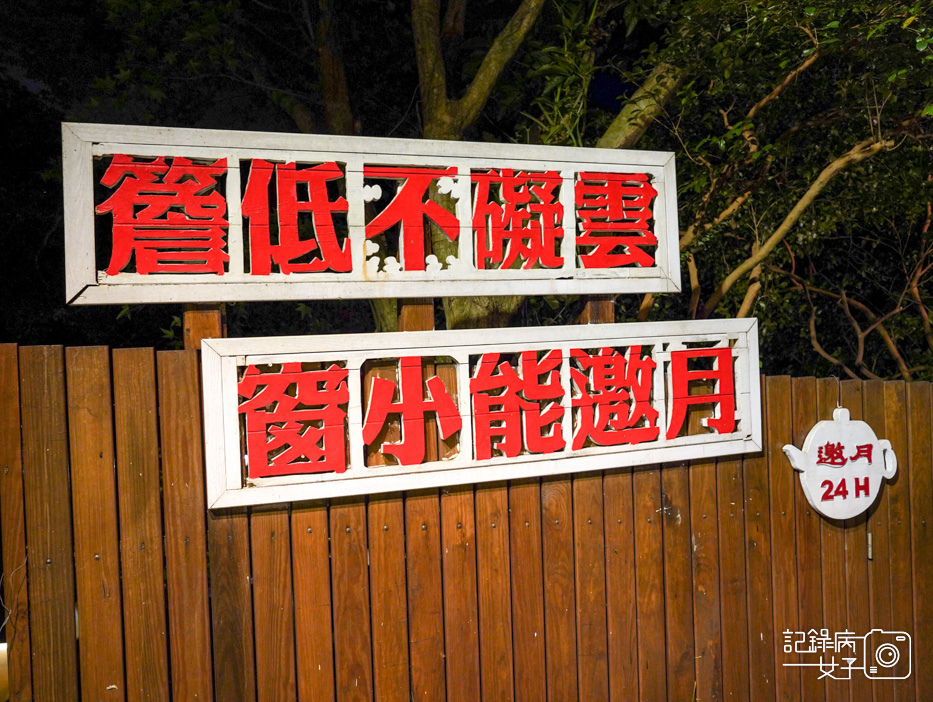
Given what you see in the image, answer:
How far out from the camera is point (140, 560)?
2820mm

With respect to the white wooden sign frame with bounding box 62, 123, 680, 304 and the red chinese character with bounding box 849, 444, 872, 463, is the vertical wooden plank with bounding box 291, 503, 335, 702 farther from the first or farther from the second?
the red chinese character with bounding box 849, 444, 872, 463

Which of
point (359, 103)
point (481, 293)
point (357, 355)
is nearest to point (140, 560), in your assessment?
point (357, 355)

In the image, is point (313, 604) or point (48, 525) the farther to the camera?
point (313, 604)

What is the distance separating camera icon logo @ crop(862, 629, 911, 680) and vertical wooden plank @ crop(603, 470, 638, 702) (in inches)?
54.2

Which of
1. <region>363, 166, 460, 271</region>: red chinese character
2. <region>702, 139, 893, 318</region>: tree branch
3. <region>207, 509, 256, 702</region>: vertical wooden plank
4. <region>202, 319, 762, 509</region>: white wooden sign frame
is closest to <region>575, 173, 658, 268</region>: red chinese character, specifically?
<region>202, 319, 762, 509</region>: white wooden sign frame

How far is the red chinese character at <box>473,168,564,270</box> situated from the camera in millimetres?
3240

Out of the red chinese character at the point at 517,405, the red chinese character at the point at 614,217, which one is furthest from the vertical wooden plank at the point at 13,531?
the red chinese character at the point at 614,217

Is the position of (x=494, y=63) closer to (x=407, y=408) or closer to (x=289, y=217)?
(x=289, y=217)

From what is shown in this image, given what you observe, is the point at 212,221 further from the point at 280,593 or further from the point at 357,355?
the point at 280,593

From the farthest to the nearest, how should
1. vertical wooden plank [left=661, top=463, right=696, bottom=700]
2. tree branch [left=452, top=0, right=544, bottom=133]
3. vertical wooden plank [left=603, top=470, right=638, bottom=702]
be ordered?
tree branch [left=452, top=0, right=544, bottom=133] < vertical wooden plank [left=661, top=463, right=696, bottom=700] < vertical wooden plank [left=603, top=470, right=638, bottom=702]

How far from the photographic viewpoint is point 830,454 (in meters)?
3.77

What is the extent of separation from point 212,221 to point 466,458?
137cm

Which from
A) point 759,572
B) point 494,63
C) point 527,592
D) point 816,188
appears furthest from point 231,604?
point 816,188

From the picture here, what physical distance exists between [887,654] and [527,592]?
2098mm
